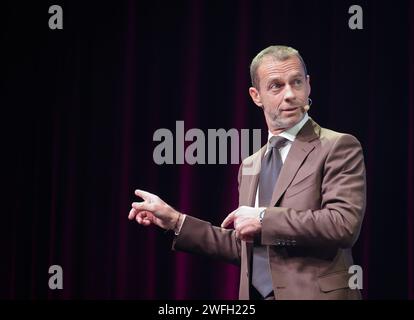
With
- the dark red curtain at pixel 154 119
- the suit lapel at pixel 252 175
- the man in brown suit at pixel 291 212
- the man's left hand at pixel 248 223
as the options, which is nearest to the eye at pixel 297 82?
the man in brown suit at pixel 291 212

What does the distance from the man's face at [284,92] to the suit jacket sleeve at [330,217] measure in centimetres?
27

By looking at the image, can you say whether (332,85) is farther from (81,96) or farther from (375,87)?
(81,96)

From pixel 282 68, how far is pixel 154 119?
121 centimetres

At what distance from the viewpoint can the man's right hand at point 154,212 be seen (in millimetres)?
1957

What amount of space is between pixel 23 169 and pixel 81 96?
49 centimetres

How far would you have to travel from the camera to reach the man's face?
6.56 ft

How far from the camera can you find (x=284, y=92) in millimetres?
2025

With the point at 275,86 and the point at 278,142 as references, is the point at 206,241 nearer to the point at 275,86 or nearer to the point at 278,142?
the point at 278,142

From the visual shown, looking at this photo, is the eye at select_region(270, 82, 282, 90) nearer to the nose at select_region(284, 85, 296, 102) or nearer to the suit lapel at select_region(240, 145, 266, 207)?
the nose at select_region(284, 85, 296, 102)

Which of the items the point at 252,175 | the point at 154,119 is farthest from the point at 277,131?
the point at 154,119

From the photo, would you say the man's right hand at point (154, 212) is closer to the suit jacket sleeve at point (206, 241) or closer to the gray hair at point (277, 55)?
the suit jacket sleeve at point (206, 241)

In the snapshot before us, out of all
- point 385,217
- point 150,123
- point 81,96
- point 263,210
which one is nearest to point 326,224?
point 263,210

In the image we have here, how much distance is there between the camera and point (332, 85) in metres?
2.97

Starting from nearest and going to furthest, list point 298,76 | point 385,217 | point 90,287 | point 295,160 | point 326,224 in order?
point 326,224, point 295,160, point 298,76, point 385,217, point 90,287
